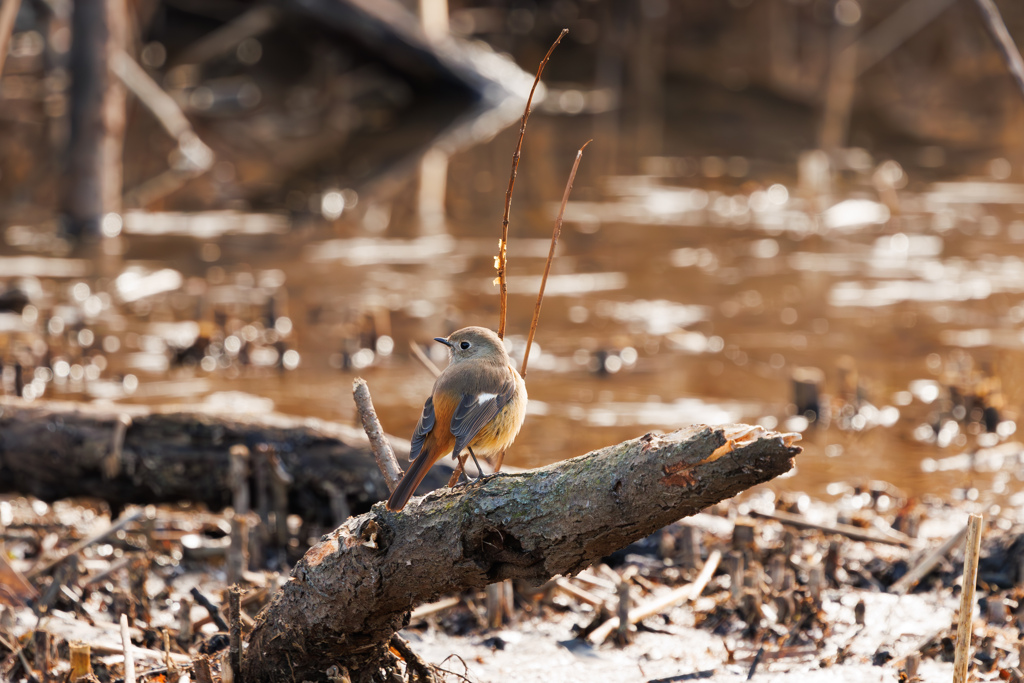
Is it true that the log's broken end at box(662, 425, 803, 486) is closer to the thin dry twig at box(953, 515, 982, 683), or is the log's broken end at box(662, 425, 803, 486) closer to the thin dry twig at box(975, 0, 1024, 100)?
the thin dry twig at box(953, 515, 982, 683)

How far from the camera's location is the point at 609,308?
379 inches

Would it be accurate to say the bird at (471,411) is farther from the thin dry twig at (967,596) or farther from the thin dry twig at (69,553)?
the thin dry twig at (69,553)

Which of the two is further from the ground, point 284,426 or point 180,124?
point 180,124

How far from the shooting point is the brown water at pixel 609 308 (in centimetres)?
Result: 688

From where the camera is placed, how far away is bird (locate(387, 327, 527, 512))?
300 centimetres

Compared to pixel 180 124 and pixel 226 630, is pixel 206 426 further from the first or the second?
pixel 180 124

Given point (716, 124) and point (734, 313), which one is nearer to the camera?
point (734, 313)

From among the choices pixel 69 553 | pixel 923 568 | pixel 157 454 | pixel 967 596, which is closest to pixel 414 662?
pixel 967 596

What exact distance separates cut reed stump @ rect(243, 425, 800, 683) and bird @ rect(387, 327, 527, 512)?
24 cm

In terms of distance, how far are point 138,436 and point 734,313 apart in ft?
19.4

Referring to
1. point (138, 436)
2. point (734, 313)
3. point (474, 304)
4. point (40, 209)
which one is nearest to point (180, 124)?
point (40, 209)

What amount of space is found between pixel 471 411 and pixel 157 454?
2.48m

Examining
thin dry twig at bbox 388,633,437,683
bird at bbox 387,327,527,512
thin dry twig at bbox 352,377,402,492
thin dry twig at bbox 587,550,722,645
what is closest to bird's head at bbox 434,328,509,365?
bird at bbox 387,327,527,512

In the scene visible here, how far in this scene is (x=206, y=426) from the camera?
502 cm
